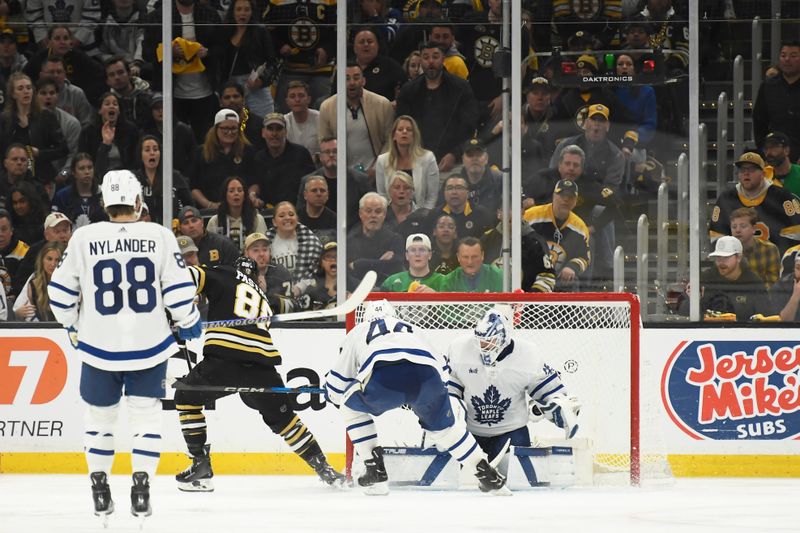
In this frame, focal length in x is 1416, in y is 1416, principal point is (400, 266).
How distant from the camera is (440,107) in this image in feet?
23.9

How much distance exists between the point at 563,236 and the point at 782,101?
133cm

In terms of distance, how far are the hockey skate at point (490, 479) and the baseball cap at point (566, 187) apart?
6.76 ft

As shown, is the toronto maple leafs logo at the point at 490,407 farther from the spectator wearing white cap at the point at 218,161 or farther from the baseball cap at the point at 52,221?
the baseball cap at the point at 52,221

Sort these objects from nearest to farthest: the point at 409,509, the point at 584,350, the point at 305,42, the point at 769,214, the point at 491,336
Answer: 1. the point at 409,509
2. the point at 491,336
3. the point at 584,350
4. the point at 769,214
5. the point at 305,42

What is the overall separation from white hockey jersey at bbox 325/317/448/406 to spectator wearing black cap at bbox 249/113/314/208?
1.87 m

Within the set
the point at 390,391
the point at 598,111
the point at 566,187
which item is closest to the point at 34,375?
the point at 390,391

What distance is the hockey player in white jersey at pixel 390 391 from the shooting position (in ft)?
17.6

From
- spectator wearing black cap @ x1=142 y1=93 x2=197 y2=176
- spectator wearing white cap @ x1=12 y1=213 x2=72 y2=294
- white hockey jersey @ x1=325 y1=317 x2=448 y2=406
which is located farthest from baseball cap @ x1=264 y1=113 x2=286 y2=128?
white hockey jersey @ x1=325 y1=317 x2=448 y2=406

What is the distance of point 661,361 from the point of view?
6594 millimetres

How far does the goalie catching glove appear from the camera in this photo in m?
5.73

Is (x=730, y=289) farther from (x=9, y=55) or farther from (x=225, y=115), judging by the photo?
(x=9, y=55)

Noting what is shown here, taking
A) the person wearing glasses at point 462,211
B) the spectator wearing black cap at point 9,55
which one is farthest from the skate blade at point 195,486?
the spectator wearing black cap at point 9,55

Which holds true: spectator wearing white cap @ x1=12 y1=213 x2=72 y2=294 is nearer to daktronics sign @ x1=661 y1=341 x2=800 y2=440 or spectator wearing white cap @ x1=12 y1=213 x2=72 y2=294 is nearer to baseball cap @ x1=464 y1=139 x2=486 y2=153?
baseball cap @ x1=464 y1=139 x2=486 y2=153

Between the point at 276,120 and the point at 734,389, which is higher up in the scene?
the point at 276,120
